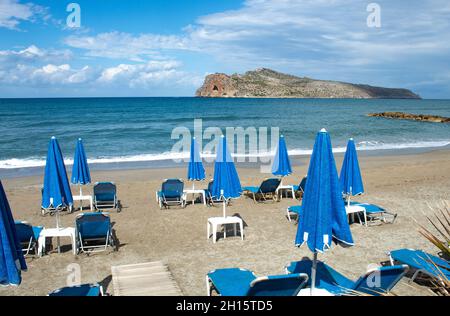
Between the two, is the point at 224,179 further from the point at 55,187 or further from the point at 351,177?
the point at 55,187

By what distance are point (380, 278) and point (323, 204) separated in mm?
1301

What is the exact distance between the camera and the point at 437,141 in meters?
32.3

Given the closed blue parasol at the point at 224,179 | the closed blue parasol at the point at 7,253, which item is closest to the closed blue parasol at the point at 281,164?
the closed blue parasol at the point at 224,179

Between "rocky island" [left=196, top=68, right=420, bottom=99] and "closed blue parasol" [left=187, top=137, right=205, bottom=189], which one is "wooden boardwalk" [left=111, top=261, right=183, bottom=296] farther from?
"rocky island" [left=196, top=68, right=420, bottom=99]

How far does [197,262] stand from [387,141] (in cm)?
2829

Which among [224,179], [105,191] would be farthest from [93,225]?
[105,191]

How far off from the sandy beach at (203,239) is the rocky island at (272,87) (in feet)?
402

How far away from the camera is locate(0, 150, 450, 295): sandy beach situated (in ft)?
23.4

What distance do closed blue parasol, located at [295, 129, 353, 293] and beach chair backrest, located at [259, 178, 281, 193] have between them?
6.95 meters

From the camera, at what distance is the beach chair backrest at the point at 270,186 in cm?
1196

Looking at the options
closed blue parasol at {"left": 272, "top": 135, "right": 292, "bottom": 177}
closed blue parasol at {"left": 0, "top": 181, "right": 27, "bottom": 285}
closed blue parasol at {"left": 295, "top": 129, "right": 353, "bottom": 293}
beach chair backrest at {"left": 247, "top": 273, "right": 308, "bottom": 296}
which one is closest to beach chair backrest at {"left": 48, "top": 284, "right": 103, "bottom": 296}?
closed blue parasol at {"left": 0, "top": 181, "right": 27, "bottom": 285}

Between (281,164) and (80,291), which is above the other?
(281,164)

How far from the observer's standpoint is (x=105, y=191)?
38.2ft
